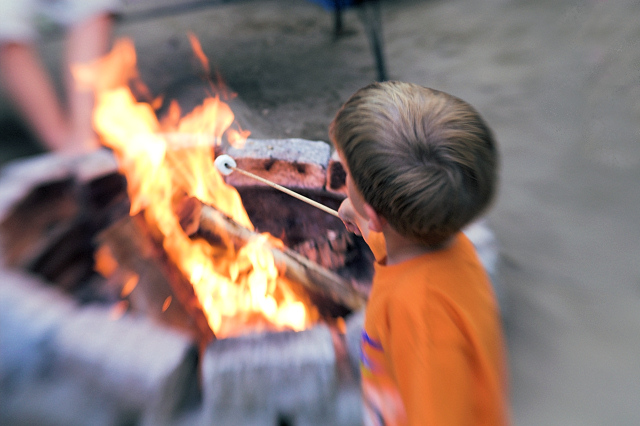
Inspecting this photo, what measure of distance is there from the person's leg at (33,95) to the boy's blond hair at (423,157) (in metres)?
2.98

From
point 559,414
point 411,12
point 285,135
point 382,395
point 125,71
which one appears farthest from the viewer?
point 411,12

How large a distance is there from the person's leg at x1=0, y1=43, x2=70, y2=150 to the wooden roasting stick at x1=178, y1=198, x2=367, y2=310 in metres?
1.79

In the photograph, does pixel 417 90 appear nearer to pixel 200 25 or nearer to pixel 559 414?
pixel 559 414

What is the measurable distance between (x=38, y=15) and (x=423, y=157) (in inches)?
126

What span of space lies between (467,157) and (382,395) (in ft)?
2.31

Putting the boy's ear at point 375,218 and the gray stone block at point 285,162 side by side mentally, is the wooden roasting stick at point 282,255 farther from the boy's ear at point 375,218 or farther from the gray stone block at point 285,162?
the boy's ear at point 375,218

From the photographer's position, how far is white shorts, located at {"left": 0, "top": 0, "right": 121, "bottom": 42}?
8.56ft

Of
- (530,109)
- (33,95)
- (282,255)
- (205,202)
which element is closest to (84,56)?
(33,95)

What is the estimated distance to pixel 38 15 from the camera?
2719mm

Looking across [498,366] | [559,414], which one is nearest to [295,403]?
[498,366]

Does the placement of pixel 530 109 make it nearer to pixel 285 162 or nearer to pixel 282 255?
pixel 285 162

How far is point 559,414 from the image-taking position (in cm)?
161

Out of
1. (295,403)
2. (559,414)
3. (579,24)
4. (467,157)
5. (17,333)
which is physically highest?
(467,157)

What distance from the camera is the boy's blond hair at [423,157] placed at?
786 mm
